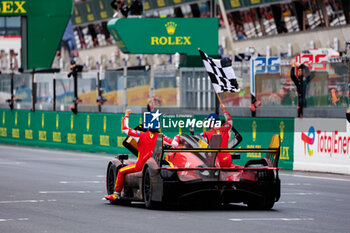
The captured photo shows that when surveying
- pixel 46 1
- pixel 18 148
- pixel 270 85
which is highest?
pixel 46 1

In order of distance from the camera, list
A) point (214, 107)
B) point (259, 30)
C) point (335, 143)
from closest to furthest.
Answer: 1. point (335, 143)
2. point (214, 107)
3. point (259, 30)

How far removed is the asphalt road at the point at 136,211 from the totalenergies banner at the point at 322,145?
80 centimetres

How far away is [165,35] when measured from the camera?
3341cm

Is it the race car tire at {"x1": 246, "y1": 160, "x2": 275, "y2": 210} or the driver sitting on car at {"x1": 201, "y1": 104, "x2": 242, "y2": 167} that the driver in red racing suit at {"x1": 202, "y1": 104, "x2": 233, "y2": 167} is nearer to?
the driver sitting on car at {"x1": 201, "y1": 104, "x2": 242, "y2": 167}

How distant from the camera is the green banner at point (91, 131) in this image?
80.0 ft

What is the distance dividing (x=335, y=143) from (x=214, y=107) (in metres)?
6.10

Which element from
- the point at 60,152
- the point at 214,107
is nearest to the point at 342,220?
the point at 214,107

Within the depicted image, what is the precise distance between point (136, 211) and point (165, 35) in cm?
2003

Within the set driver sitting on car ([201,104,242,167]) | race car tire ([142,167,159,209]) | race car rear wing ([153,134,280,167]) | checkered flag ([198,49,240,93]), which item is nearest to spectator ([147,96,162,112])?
checkered flag ([198,49,240,93])

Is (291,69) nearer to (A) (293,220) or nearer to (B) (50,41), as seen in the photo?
(A) (293,220)

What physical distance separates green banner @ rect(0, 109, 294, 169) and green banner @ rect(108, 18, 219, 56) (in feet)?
9.50

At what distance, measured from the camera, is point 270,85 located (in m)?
25.5

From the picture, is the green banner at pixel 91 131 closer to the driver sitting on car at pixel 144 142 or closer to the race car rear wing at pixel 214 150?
the driver sitting on car at pixel 144 142

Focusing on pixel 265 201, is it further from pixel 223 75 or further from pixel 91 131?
pixel 91 131
